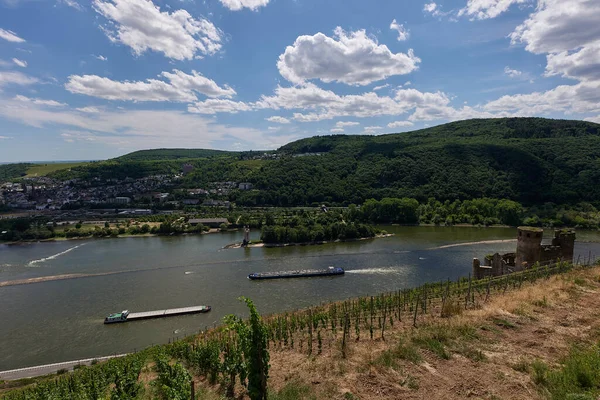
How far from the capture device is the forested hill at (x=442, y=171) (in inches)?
3332

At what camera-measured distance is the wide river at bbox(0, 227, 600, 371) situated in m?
26.9

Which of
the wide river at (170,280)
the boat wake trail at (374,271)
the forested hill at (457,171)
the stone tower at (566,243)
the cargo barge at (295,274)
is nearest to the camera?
the stone tower at (566,243)

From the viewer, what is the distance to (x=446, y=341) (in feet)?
35.7

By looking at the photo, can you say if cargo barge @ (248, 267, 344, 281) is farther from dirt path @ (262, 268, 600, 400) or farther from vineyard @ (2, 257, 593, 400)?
dirt path @ (262, 268, 600, 400)

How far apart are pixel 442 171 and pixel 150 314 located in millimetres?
89749

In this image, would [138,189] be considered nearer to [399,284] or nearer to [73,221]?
[73,221]

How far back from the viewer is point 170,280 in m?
38.9

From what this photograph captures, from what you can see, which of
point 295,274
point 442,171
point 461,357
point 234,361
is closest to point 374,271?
point 295,274

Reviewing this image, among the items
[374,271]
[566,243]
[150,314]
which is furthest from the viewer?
[374,271]

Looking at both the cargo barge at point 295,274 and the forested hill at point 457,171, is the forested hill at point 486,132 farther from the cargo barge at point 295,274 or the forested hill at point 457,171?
the cargo barge at point 295,274

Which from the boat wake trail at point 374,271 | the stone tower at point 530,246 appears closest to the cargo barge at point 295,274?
the boat wake trail at point 374,271

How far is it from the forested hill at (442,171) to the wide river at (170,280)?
28.9 meters

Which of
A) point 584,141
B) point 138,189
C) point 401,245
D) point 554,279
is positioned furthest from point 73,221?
point 584,141

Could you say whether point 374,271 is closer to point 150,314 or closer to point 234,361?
point 150,314
